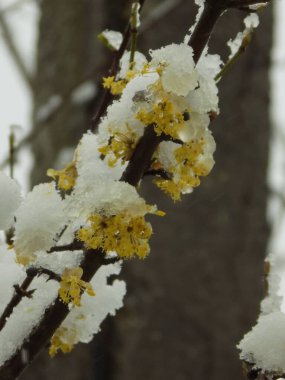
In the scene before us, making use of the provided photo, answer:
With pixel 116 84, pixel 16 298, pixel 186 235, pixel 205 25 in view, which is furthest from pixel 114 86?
pixel 186 235

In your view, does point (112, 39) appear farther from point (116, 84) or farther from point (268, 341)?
point (268, 341)

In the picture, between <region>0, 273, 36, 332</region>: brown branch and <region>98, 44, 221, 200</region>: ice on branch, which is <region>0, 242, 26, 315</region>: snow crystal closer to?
<region>0, 273, 36, 332</region>: brown branch

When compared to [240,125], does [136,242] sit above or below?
below

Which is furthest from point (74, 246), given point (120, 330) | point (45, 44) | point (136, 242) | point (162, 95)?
point (45, 44)

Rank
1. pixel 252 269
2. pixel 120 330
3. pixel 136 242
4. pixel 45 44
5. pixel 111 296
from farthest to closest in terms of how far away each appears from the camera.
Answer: pixel 45 44 < pixel 252 269 < pixel 120 330 < pixel 111 296 < pixel 136 242

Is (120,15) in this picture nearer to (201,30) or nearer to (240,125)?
(240,125)

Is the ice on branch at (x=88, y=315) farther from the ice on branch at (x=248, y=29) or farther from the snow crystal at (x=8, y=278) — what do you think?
the ice on branch at (x=248, y=29)
